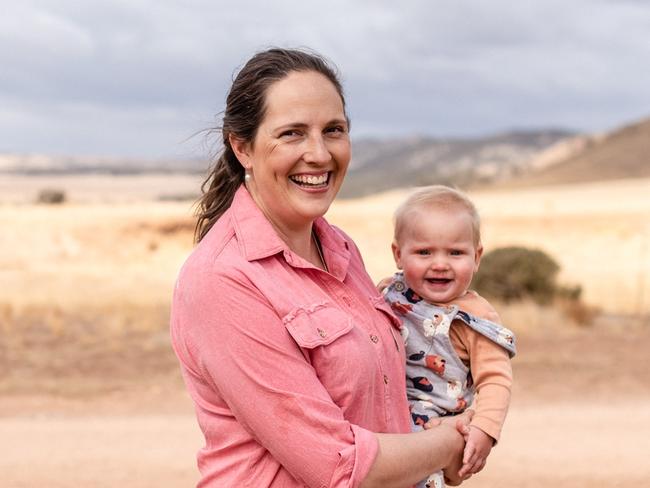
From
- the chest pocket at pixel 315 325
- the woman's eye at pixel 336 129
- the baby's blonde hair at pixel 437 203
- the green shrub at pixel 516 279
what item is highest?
the green shrub at pixel 516 279

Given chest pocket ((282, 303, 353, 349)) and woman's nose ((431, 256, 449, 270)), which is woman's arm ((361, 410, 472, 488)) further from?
woman's nose ((431, 256, 449, 270))

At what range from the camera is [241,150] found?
328cm

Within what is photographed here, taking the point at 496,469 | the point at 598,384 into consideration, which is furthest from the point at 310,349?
the point at 598,384

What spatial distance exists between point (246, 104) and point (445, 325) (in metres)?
1.07

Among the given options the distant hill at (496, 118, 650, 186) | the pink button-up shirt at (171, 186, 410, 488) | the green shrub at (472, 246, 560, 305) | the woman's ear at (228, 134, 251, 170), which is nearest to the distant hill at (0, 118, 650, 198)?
the distant hill at (496, 118, 650, 186)

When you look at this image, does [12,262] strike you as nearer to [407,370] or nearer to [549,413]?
[549,413]

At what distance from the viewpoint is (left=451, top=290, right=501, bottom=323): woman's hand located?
3797mm

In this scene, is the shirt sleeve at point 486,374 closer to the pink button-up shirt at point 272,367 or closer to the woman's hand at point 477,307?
the woman's hand at point 477,307

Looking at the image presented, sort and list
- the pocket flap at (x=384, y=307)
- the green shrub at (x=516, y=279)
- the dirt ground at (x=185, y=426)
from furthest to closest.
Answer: the green shrub at (x=516, y=279) < the dirt ground at (x=185, y=426) < the pocket flap at (x=384, y=307)

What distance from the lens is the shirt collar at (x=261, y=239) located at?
120 inches

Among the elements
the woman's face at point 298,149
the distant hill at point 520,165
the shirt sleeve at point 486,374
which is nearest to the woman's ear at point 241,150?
the woman's face at point 298,149

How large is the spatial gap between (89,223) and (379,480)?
31160mm

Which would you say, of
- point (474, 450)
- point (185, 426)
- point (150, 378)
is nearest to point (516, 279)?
point (150, 378)

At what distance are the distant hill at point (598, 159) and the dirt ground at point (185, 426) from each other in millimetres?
76982
